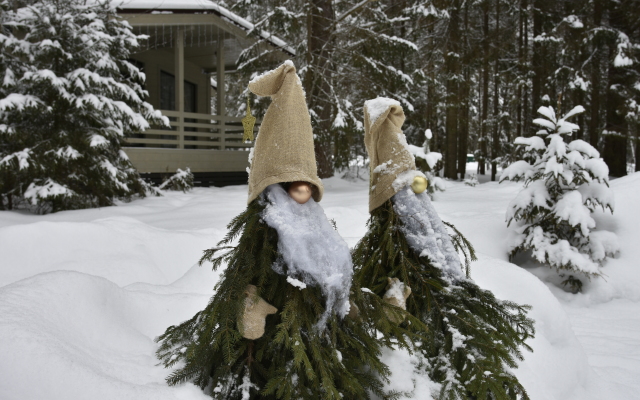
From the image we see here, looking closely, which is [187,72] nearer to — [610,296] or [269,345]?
[610,296]

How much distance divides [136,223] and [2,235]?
139 cm

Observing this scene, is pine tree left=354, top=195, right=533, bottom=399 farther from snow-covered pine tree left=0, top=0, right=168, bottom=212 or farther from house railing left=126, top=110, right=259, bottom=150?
house railing left=126, top=110, right=259, bottom=150

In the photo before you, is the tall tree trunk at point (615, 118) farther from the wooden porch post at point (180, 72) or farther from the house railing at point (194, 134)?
the wooden porch post at point (180, 72)

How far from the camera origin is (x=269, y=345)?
1580 mm

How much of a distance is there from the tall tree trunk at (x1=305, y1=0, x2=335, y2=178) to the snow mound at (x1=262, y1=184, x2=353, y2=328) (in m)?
8.36

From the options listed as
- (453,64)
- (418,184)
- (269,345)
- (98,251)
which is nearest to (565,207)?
(418,184)

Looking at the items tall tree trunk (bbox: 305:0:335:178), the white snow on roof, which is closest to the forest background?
tall tree trunk (bbox: 305:0:335:178)

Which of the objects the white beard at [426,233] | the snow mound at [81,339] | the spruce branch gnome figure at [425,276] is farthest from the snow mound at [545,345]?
the snow mound at [81,339]

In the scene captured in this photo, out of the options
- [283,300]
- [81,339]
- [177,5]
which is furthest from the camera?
[177,5]

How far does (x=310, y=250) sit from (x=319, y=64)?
32.0 feet

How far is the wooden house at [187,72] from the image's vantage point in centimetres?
1175

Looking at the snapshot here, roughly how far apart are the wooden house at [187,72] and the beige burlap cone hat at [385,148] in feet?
31.9

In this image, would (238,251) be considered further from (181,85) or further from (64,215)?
(181,85)

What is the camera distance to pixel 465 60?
1409 cm
